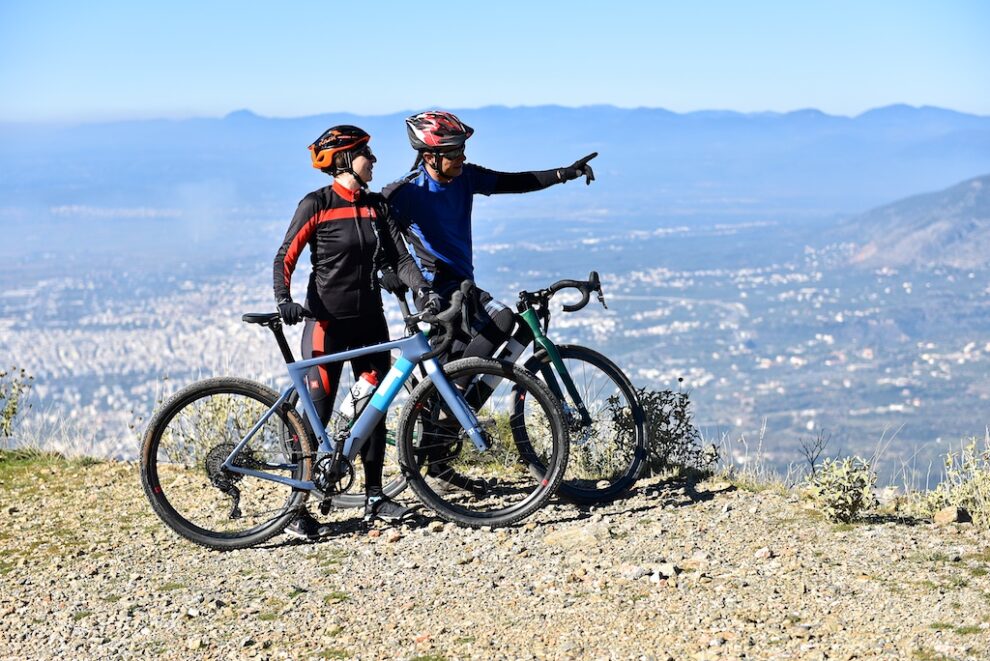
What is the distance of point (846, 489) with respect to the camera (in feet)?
17.5

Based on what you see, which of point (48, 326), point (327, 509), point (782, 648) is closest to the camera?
point (782, 648)

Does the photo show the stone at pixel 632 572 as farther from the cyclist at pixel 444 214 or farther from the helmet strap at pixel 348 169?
the helmet strap at pixel 348 169

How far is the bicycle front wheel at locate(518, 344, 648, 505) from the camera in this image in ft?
19.2

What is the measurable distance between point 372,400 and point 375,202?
3.53 ft

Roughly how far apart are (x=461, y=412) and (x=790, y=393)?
14764 cm

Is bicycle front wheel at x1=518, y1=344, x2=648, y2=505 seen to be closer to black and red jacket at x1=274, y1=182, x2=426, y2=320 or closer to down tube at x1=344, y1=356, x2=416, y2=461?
down tube at x1=344, y1=356, x2=416, y2=461

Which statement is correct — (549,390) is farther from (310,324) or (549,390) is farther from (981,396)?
(981,396)

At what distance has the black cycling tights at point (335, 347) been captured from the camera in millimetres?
5422

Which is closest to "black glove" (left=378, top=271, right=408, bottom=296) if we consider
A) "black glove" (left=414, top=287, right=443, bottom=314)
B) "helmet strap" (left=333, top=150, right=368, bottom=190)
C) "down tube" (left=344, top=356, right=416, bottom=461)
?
"black glove" (left=414, top=287, right=443, bottom=314)

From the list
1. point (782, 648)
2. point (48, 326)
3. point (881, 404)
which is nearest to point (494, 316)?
point (782, 648)

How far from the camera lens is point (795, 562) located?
470 cm

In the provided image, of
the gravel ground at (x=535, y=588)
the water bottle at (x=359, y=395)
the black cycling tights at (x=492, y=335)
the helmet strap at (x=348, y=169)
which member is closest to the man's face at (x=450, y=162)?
the helmet strap at (x=348, y=169)

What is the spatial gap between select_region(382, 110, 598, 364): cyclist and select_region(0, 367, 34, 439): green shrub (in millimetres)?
3969

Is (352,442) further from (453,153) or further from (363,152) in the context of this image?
(453,153)
